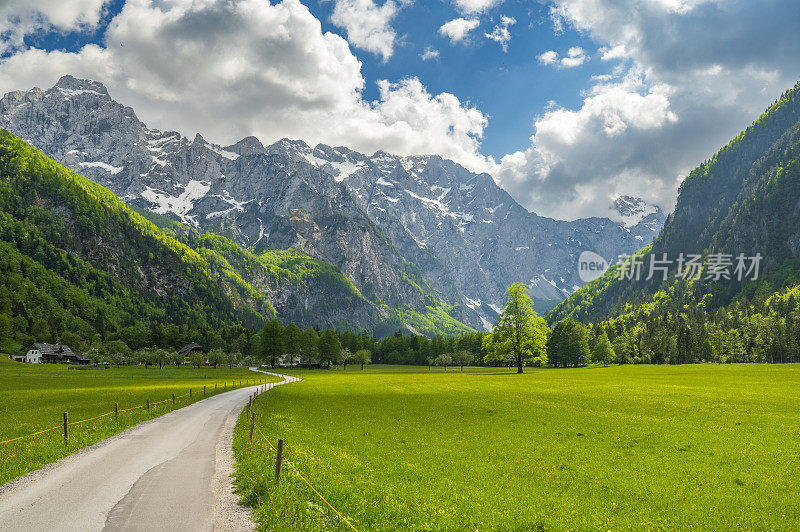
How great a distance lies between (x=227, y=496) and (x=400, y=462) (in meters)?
8.06

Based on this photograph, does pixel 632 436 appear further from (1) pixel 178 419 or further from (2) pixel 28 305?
(2) pixel 28 305

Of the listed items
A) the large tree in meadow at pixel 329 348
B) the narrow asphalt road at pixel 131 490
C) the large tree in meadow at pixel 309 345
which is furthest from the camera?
the large tree in meadow at pixel 329 348

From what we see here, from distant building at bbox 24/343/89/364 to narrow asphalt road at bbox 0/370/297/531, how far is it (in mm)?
189123

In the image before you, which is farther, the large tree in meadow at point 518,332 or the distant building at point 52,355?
the distant building at point 52,355

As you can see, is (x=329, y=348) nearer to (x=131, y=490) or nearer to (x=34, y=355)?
(x=34, y=355)

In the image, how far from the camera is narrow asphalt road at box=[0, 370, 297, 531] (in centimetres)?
1318

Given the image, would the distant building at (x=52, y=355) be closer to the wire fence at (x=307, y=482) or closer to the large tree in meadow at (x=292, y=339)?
the large tree in meadow at (x=292, y=339)

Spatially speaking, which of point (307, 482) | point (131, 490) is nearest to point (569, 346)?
point (307, 482)

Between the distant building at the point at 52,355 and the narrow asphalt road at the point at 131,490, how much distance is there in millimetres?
189123

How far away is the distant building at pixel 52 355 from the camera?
546 feet

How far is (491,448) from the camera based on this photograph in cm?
2338

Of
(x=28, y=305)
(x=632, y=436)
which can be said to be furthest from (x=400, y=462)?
(x=28, y=305)

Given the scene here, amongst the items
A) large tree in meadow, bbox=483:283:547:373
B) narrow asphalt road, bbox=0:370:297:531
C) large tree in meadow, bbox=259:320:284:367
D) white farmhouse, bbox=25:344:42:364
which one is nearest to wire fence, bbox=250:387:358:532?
narrow asphalt road, bbox=0:370:297:531

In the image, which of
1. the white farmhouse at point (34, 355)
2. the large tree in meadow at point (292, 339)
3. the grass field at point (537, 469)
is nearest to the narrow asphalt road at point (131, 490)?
the grass field at point (537, 469)
